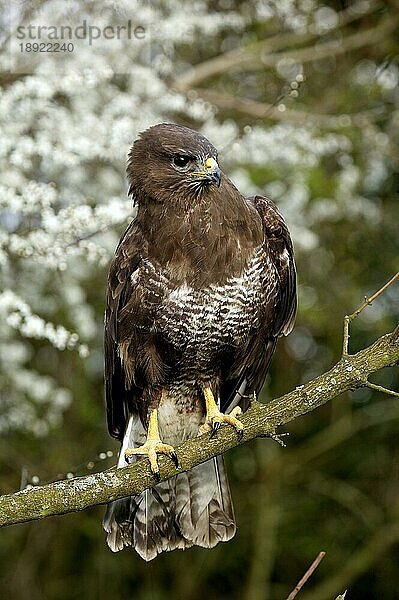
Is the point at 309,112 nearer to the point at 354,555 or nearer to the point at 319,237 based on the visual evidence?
the point at 319,237

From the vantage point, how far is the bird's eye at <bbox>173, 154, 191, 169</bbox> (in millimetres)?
4102

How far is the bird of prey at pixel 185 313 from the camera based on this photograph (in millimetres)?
4098

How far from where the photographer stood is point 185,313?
4.10 m

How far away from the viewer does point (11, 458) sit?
257 inches

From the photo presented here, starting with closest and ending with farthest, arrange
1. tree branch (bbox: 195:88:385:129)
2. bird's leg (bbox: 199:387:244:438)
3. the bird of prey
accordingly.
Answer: bird's leg (bbox: 199:387:244:438), the bird of prey, tree branch (bbox: 195:88:385:129)

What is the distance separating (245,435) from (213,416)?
0.82 meters

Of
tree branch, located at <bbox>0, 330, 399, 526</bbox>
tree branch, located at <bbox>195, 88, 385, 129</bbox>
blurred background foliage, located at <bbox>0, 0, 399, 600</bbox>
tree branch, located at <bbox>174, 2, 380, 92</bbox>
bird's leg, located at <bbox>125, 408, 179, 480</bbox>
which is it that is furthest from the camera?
tree branch, located at <bbox>174, 2, 380, 92</bbox>

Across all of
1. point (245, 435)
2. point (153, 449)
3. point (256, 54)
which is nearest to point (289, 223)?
point (256, 54)

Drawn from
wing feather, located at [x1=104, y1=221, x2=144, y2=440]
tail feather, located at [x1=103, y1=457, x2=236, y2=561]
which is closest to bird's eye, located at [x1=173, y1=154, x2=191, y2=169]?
wing feather, located at [x1=104, y1=221, x2=144, y2=440]

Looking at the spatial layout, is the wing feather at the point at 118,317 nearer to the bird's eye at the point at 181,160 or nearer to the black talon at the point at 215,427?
Result: the bird's eye at the point at 181,160

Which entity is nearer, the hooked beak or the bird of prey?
the hooked beak

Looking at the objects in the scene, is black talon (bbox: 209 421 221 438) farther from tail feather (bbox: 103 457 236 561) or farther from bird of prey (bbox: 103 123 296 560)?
tail feather (bbox: 103 457 236 561)

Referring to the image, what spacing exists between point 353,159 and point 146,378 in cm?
331

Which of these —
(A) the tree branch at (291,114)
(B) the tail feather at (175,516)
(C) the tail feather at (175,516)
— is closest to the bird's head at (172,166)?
(B) the tail feather at (175,516)
